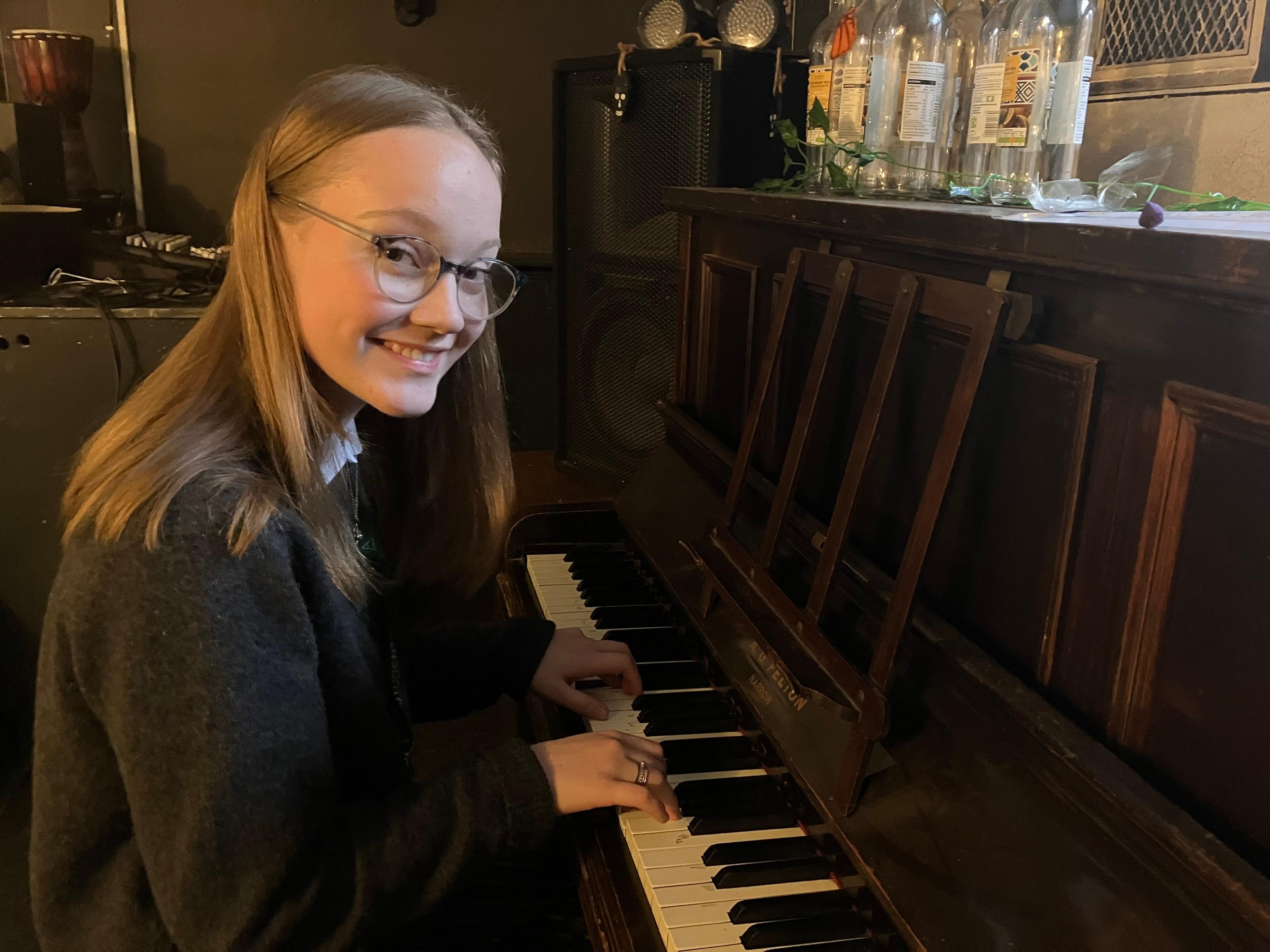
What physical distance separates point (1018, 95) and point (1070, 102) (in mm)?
71

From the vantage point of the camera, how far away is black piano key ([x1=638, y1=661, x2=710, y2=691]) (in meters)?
1.23

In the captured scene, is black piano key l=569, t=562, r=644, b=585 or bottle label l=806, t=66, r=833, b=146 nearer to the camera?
bottle label l=806, t=66, r=833, b=146

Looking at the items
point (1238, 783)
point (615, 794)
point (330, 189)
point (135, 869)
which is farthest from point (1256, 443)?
point (135, 869)

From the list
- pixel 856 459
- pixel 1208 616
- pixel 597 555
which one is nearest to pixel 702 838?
pixel 856 459

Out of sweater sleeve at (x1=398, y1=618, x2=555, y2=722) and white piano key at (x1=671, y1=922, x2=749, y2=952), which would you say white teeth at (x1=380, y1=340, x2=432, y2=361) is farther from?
white piano key at (x1=671, y1=922, x2=749, y2=952)

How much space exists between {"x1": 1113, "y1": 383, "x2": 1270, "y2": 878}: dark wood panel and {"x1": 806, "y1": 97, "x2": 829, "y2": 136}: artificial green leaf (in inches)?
31.7

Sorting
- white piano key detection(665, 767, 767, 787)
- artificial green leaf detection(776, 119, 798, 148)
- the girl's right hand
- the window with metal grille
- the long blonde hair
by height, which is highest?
the window with metal grille

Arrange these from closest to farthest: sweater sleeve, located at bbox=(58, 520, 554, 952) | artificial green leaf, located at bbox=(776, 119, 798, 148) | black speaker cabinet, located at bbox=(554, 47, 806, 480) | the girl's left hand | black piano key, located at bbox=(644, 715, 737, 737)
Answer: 1. sweater sleeve, located at bbox=(58, 520, 554, 952)
2. black piano key, located at bbox=(644, 715, 737, 737)
3. the girl's left hand
4. artificial green leaf, located at bbox=(776, 119, 798, 148)
5. black speaker cabinet, located at bbox=(554, 47, 806, 480)

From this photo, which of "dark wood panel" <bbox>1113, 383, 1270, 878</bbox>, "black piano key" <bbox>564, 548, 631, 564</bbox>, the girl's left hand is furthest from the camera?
"black piano key" <bbox>564, 548, 631, 564</bbox>

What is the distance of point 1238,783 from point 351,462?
0.89m

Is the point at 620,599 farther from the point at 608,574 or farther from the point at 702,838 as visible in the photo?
the point at 702,838

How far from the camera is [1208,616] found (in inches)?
26.7

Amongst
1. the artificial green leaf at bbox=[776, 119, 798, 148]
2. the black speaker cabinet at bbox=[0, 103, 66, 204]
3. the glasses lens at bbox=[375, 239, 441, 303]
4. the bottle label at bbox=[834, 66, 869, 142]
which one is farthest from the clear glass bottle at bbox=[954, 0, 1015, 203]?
the black speaker cabinet at bbox=[0, 103, 66, 204]

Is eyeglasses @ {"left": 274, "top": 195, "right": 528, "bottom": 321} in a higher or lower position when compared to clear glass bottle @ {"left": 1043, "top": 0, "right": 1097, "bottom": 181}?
lower
